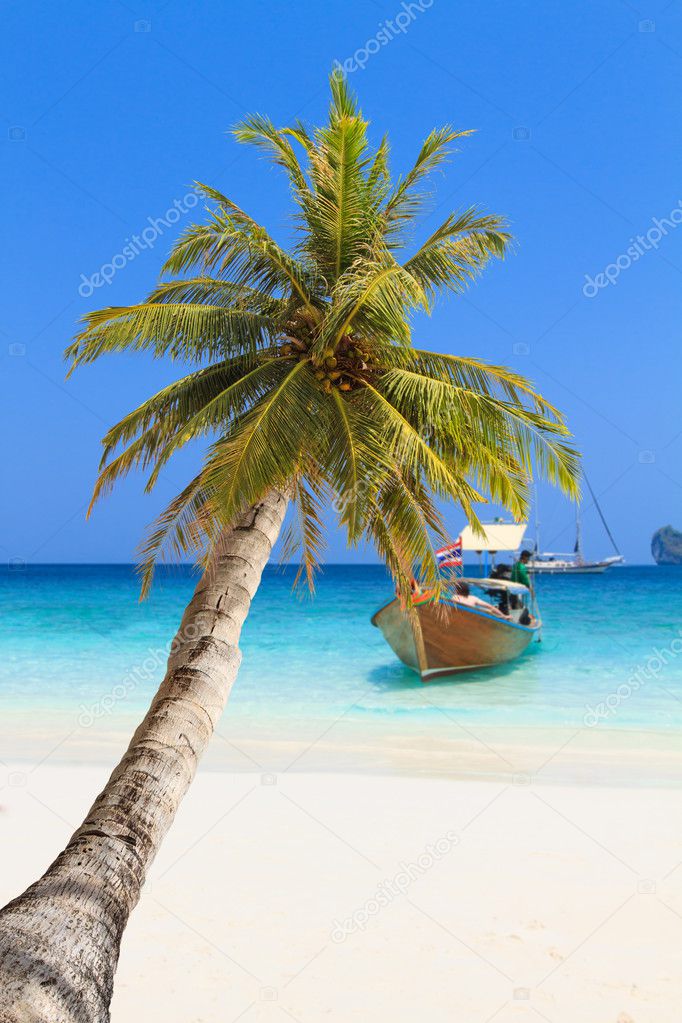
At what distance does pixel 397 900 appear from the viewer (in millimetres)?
6633

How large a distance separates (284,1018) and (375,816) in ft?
12.8

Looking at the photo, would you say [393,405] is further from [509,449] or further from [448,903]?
[448,903]

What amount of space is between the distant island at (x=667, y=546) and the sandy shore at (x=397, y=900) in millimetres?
115568

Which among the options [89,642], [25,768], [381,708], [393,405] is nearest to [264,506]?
[393,405]

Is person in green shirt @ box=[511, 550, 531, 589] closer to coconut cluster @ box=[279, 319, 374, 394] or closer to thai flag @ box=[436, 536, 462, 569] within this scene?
thai flag @ box=[436, 536, 462, 569]

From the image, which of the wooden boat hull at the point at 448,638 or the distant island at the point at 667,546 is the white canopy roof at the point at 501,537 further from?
the distant island at the point at 667,546

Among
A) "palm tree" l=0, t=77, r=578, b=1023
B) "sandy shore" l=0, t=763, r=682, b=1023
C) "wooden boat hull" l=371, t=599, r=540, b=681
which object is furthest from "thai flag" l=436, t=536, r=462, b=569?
"wooden boat hull" l=371, t=599, r=540, b=681

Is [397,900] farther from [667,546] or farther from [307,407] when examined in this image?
[667,546]

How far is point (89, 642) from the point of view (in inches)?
1110

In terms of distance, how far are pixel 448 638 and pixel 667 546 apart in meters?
109

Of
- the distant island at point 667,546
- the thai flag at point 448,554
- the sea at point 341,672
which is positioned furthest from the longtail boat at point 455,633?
the distant island at point 667,546

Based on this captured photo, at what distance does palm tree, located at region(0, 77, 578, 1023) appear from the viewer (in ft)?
17.1

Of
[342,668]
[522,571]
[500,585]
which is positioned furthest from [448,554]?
[342,668]

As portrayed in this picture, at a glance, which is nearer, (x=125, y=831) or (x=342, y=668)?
(x=125, y=831)
